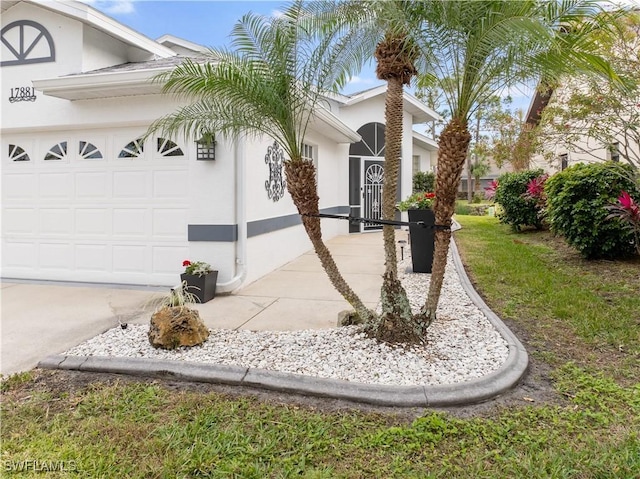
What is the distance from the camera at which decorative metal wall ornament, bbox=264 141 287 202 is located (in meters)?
7.76

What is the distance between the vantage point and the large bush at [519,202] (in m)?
12.6

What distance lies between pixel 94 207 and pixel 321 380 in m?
5.37

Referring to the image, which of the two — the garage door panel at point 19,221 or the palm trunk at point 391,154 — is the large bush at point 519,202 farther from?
the garage door panel at point 19,221

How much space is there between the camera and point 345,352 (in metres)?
3.98

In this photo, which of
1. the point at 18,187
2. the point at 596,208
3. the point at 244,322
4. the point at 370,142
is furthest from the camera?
the point at 370,142

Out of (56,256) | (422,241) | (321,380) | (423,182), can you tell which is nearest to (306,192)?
(321,380)

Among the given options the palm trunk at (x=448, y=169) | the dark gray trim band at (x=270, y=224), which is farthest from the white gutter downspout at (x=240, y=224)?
the palm trunk at (x=448, y=169)

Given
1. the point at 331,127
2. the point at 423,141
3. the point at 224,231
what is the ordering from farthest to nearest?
the point at 423,141, the point at 331,127, the point at 224,231

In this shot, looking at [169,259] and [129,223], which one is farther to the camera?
[129,223]

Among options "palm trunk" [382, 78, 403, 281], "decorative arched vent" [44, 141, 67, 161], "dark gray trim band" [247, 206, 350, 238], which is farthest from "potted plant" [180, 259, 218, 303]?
"decorative arched vent" [44, 141, 67, 161]

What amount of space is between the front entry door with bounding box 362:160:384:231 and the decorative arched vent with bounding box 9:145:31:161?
9.15 metres

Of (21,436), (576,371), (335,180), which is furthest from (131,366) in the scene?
(335,180)

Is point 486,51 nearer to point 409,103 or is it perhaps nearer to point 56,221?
point 56,221

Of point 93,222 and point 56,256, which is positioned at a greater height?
point 93,222
